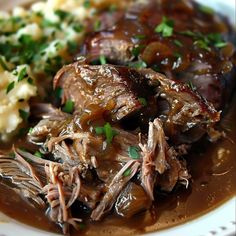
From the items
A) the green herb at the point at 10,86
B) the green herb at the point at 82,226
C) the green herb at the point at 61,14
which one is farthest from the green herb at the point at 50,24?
the green herb at the point at 82,226

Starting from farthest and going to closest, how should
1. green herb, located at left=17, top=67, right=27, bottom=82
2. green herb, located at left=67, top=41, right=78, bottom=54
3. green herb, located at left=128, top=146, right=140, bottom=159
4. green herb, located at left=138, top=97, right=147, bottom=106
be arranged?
green herb, located at left=67, top=41, right=78, bottom=54 < green herb, located at left=17, top=67, right=27, bottom=82 < green herb, located at left=138, top=97, right=147, bottom=106 < green herb, located at left=128, top=146, right=140, bottom=159

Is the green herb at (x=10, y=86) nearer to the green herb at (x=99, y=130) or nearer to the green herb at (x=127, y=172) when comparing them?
the green herb at (x=99, y=130)

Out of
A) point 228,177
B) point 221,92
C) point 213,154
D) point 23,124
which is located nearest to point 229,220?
point 228,177

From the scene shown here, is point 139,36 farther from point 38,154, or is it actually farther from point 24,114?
point 38,154

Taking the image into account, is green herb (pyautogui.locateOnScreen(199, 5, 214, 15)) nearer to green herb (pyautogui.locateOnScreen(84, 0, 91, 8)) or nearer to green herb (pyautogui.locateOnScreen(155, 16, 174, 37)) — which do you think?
green herb (pyautogui.locateOnScreen(155, 16, 174, 37))

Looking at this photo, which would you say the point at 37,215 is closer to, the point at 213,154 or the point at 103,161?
the point at 103,161

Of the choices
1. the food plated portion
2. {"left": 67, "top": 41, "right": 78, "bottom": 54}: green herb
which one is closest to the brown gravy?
the food plated portion
